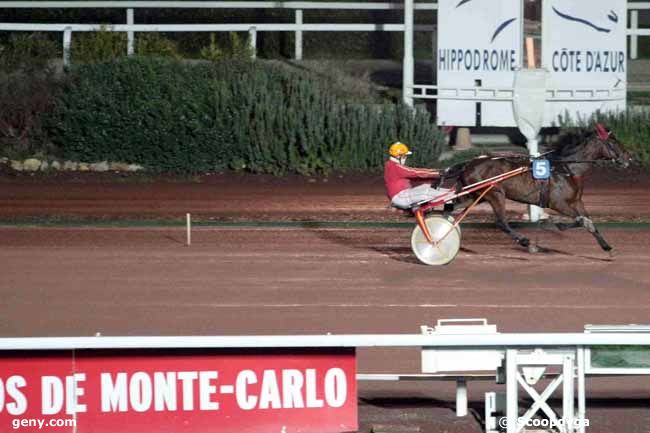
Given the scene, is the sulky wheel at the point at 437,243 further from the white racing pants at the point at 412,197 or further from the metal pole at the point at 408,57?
the metal pole at the point at 408,57

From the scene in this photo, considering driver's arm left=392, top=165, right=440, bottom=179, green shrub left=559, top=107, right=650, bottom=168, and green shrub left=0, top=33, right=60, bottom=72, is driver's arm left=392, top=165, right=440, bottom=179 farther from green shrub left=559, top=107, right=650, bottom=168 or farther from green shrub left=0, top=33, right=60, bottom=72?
green shrub left=0, top=33, right=60, bottom=72

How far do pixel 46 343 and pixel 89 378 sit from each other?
0.31 m

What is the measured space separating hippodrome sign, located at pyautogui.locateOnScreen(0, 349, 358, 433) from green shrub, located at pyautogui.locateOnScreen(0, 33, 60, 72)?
1563 centimetres

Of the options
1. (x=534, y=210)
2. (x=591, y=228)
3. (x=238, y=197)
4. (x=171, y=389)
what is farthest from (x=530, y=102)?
(x=171, y=389)

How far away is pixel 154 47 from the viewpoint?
23.9 metres

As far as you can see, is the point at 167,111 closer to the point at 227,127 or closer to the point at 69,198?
the point at 227,127

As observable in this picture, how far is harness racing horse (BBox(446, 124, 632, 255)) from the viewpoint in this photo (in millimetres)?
14141

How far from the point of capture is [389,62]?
2727cm

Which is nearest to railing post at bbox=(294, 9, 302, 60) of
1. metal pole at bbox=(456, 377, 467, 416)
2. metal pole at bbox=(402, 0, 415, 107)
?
metal pole at bbox=(402, 0, 415, 107)

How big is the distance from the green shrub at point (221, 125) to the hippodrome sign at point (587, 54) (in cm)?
242

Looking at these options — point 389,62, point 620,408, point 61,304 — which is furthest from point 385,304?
point 389,62

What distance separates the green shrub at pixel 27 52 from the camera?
883 inches

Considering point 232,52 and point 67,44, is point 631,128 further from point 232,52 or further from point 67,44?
point 67,44

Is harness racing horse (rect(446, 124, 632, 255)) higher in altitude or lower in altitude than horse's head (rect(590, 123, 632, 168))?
lower
